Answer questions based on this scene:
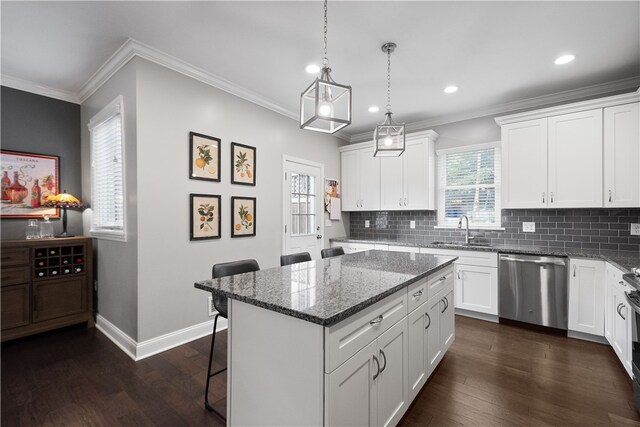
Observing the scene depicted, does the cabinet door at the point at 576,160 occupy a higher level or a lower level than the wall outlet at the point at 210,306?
higher

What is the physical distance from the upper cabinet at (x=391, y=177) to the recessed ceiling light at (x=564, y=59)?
1.64 m

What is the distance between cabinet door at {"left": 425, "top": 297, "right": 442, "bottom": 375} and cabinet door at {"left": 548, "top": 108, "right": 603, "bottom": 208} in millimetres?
2194

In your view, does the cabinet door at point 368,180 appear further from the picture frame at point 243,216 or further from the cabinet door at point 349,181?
the picture frame at point 243,216

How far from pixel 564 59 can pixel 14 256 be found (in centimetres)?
562

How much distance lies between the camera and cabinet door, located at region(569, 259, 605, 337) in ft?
9.34

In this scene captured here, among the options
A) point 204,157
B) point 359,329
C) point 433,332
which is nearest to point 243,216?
point 204,157

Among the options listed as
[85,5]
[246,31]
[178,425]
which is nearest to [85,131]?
[85,5]

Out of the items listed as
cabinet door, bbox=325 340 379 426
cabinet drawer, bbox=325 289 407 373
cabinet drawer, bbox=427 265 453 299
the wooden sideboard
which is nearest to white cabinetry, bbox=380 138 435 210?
cabinet drawer, bbox=427 265 453 299

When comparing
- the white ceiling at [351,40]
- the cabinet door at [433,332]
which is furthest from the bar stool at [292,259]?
the white ceiling at [351,40]

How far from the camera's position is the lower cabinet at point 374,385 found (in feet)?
3.94

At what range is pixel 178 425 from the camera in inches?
70.3

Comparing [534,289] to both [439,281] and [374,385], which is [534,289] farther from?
[374,385]

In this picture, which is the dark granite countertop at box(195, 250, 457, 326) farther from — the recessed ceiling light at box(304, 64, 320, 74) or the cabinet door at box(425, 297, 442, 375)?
the recessed ceiling light at box(304, 64, 320, 74)

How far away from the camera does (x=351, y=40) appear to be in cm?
246
